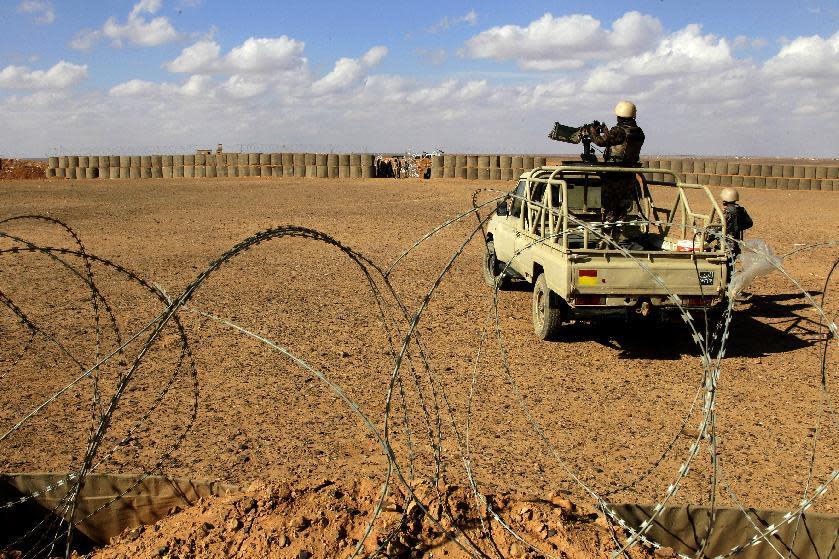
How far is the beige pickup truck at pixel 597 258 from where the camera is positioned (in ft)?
24.9

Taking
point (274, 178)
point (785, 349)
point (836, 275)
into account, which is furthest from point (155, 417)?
point (274, 178)

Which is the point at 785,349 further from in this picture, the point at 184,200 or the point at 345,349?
the point at 184,200

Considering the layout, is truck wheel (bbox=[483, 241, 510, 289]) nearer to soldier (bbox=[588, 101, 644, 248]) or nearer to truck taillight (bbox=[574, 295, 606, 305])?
soldier (bbox=[588, 101, 644, 248])

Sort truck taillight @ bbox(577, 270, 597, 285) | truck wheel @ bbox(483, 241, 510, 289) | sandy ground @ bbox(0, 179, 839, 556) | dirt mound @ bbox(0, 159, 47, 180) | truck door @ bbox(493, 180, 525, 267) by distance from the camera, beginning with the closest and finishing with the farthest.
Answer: sandy ground @ bbox(0, 179, 839, 556), truck taillight @ bbox(577, 270, 597, 285), truck door @ bbox(493, 180, 525, 267), truck wheel @ bbox(483, 241, 510, 289), dirt mound @ bbox(0, 159, 47, 180)

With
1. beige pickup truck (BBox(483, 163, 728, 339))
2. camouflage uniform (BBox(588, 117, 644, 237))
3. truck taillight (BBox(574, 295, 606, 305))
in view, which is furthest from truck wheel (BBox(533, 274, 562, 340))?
camouflage uniform (BBox(588, 117, 644, 237))

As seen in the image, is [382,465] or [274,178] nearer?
[382,465]

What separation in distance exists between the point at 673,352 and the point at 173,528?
5.86 meters

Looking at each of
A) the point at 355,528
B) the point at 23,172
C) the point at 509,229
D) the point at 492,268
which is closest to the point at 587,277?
the point at 509,229

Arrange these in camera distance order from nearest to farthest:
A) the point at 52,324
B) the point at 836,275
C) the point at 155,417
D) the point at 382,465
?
the point at 382,465, the point at 155,417, the point at 52,324, the point at 836,275

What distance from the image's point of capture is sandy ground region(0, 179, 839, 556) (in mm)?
5457

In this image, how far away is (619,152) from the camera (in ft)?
30.0

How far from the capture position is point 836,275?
1294 cm

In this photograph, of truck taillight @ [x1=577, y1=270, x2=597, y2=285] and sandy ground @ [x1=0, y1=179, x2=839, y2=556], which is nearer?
sandy ground @ [x1=0, y1=179, x2=839, y2=556]

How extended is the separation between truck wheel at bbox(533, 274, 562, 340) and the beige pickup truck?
0.03ft
